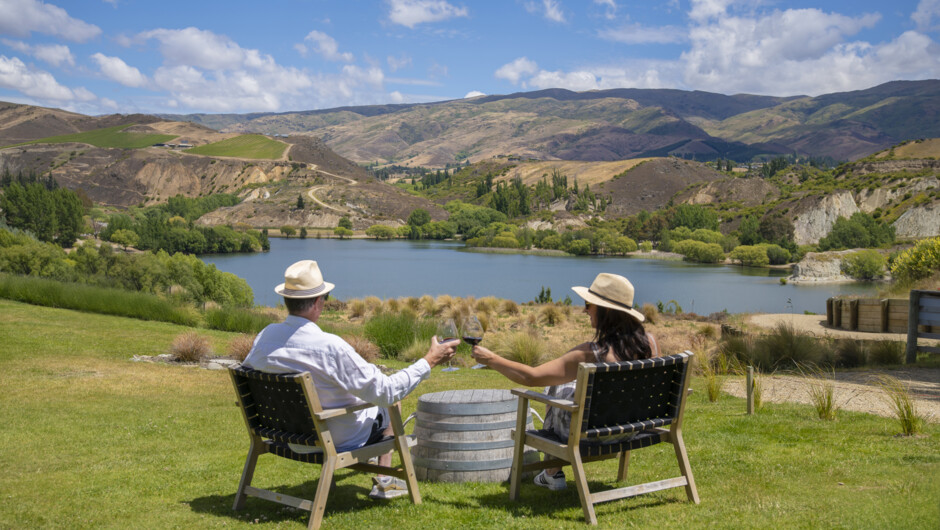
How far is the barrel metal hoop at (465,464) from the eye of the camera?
4.51 metres

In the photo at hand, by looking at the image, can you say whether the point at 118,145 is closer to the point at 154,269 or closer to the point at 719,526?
the point at 154,269

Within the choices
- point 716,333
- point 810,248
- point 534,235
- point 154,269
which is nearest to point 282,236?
point 534,235

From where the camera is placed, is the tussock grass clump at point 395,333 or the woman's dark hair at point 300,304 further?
the tussock grass clump at point 395,333

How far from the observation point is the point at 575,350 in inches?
154

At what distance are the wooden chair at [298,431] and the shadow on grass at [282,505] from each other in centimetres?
11

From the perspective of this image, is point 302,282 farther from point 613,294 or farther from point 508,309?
point 508,309

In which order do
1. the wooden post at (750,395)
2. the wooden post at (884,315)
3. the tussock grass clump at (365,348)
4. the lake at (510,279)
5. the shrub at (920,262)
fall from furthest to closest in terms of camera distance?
1. the lake at (510,279)
2. the shrub at (920,262)
3. the wooden post at (884,315)
4. the tussock grass clump at (365,348)
5. the wooden post at (750,395)

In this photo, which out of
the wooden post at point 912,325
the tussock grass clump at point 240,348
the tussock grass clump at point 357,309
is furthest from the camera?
→ the tussock grass clump at point 357,309

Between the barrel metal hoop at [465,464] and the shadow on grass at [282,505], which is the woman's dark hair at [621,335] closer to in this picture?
the barrel metal hoop at [465,464]

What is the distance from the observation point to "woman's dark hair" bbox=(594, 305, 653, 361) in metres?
3.92

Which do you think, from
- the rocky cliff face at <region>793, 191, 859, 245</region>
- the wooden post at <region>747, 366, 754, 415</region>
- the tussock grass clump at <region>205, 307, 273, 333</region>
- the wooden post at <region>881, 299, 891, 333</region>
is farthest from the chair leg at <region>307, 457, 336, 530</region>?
the rocky cliff face at <region>793, 191, 859, 245</region>

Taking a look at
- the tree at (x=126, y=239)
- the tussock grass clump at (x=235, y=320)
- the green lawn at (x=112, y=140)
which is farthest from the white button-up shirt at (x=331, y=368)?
the green lawn at (x=112, y=140)

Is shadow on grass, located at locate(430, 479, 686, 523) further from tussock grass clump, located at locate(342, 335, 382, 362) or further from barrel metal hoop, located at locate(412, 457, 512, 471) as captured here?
tussock grass clump, located at locate(342, 335, 382, 362)

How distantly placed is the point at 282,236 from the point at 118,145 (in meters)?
102
